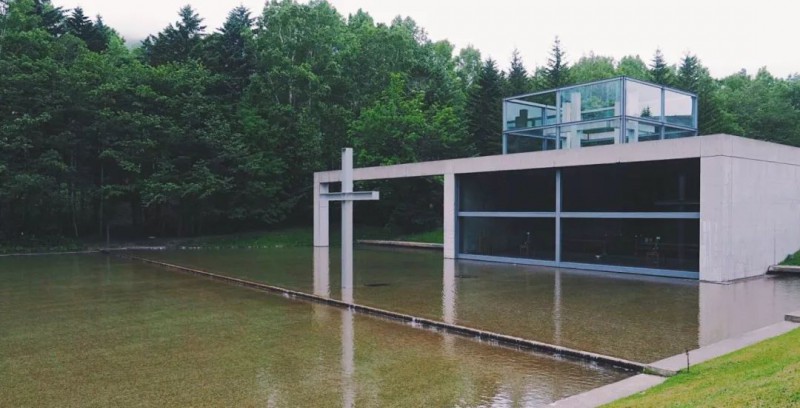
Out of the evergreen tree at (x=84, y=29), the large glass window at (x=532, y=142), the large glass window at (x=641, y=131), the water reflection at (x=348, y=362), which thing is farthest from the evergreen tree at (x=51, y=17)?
the water reflection at (x=348, y=362)

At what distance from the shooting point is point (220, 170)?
32.4m

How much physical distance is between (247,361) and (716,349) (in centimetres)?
555

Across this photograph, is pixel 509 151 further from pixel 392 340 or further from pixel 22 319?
pixel 22 319

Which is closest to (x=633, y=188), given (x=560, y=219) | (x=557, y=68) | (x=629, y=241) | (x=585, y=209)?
(x=585, y=209)

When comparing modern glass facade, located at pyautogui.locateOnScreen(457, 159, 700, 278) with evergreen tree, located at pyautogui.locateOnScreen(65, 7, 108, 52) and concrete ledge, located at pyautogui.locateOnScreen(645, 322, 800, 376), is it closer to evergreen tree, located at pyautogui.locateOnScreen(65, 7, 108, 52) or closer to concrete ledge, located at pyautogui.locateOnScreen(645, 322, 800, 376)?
concrete ledge, located at pyautogui.locateOnScreen(645, 322, 800, 376)

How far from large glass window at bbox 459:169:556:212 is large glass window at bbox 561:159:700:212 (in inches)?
31.3

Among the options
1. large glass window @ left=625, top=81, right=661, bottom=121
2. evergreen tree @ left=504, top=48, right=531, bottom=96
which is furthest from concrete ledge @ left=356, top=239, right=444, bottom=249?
evergreen tree @ left=504, top=48, right=531, bottom=96

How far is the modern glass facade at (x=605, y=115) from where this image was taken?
1741cm

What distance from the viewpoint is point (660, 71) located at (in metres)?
41.2

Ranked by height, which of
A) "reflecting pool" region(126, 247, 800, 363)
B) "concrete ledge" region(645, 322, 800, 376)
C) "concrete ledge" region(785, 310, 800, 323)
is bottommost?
"reflecting pool" region(126, 247, 800, 363)

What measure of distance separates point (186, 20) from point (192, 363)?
3663 cm

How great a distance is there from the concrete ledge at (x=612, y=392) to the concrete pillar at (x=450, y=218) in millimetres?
15069

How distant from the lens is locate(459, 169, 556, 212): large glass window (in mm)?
22016

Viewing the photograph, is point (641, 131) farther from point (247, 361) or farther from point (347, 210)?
point (247, 361)
